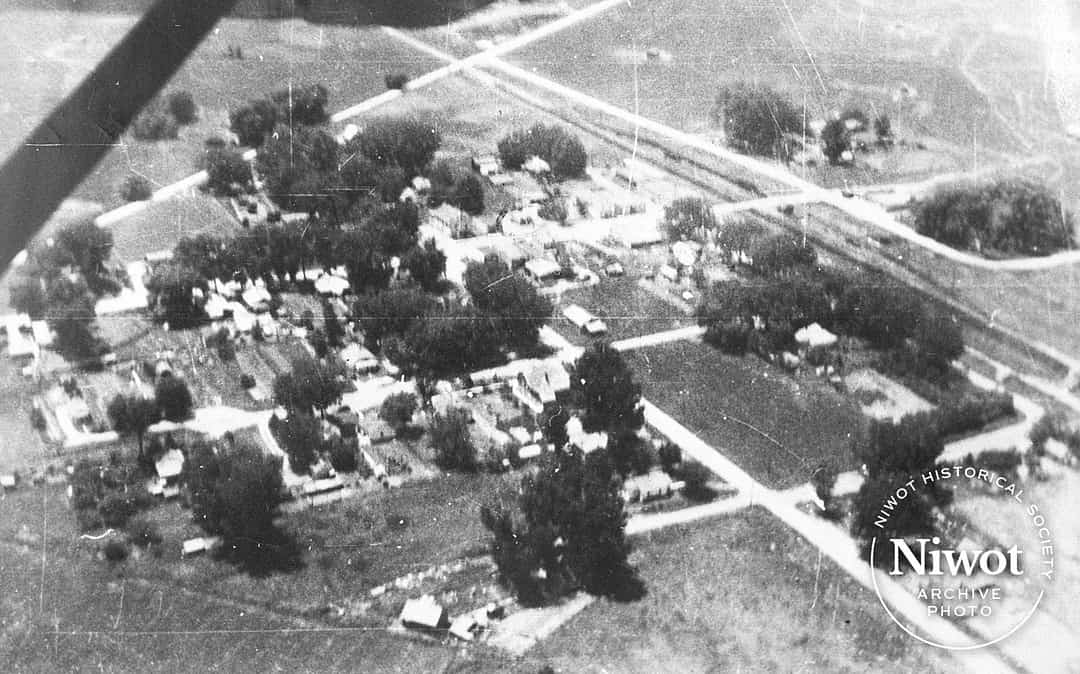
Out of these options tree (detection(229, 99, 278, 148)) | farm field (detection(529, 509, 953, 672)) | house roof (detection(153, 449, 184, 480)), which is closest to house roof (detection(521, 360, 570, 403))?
farm field (detection(529, 509, 953, 672))

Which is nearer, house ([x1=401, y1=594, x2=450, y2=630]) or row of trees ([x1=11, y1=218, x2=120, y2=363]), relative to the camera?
house ([x1=401, y1=594, x2=450, y2=630])

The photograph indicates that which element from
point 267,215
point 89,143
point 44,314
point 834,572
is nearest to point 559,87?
point 267,215

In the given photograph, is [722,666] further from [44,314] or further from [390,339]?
[44,314]

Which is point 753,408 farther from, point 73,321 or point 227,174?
point 227,174

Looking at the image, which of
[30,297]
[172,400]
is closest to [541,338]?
[172,400]

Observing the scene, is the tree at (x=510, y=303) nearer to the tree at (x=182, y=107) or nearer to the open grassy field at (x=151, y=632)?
the open grassy field at (x=151, y=632)
